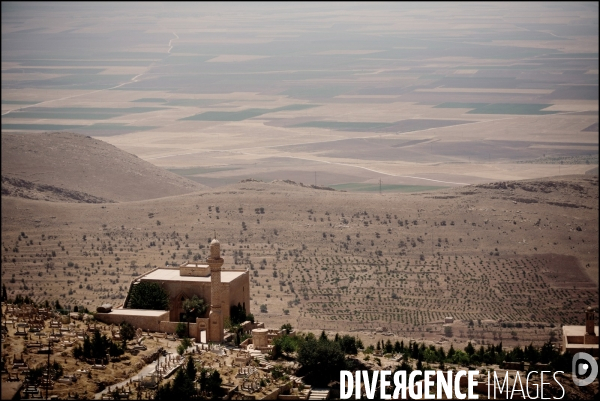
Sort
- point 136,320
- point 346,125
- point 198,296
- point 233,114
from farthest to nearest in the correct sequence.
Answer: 1. point 233,114
2. point 346,125
3. point 198,296
4. point 136,320

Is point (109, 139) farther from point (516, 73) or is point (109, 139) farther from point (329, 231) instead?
point (516, 73)

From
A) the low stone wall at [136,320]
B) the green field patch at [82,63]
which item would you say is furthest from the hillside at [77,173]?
the green field patch at [82,63]

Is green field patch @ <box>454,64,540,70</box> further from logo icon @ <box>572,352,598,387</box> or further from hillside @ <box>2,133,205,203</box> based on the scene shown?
logo icon @ <box>572,352,598,387</box>

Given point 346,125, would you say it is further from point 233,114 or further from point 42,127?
point 42,127

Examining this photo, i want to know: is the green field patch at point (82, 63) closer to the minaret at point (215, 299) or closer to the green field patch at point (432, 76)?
the green field patch at point (432, 76)

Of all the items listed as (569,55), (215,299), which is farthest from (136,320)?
(569,55)

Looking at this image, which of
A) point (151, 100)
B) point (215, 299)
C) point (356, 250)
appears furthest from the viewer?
point (151, 100)
